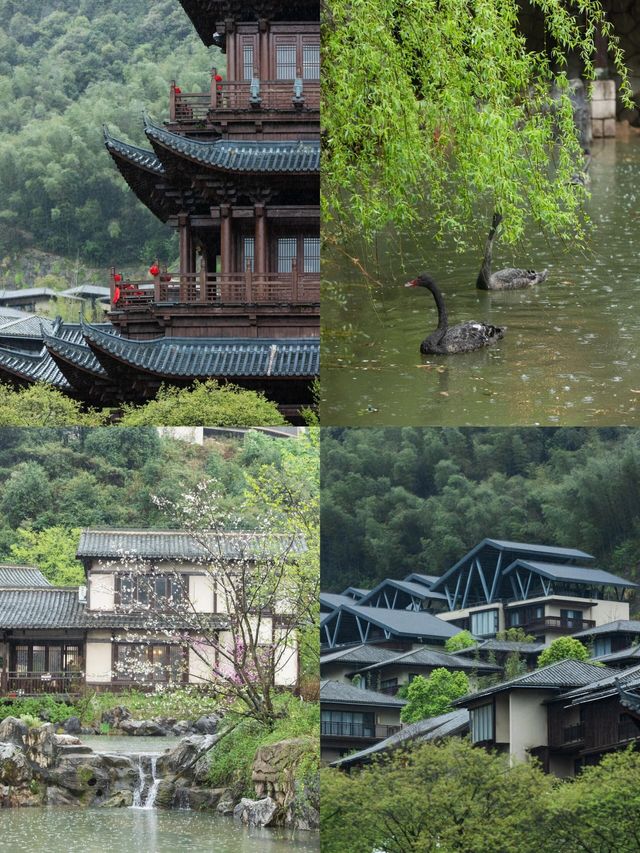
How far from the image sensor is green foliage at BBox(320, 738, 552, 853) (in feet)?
26.6

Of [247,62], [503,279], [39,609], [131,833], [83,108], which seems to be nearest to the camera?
[131,833]

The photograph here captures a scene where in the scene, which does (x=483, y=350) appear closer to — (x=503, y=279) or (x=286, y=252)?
(x=503, y=279)

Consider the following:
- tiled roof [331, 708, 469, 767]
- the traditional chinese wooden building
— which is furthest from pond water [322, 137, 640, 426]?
tiled roof [331, 708, 469, 767]

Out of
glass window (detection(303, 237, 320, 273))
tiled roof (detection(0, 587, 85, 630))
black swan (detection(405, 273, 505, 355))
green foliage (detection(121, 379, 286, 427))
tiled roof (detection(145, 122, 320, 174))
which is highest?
tiled roof (detection(145, 122, 320, 174))

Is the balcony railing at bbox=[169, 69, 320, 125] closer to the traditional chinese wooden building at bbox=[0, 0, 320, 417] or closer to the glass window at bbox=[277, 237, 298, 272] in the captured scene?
the traditional chinese wooden building at bbox=[0, 0, 320, 417]

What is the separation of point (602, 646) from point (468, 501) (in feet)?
3.86

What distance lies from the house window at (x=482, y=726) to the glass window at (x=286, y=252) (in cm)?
286

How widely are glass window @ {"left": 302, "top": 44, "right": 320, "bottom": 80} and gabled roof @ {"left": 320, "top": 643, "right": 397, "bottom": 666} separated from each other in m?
3.39

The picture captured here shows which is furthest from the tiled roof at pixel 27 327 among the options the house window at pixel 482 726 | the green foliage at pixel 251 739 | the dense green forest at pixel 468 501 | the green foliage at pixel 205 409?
the house window at pixel 482 726

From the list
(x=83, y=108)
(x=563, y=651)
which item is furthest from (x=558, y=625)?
(x=83, y=108)

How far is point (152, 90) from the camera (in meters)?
8.30

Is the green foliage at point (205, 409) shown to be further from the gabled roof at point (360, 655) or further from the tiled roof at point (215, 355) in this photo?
the gabled roof at point (360, 655)

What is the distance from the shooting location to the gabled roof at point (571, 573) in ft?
27.0

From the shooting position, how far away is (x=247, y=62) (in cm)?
815
